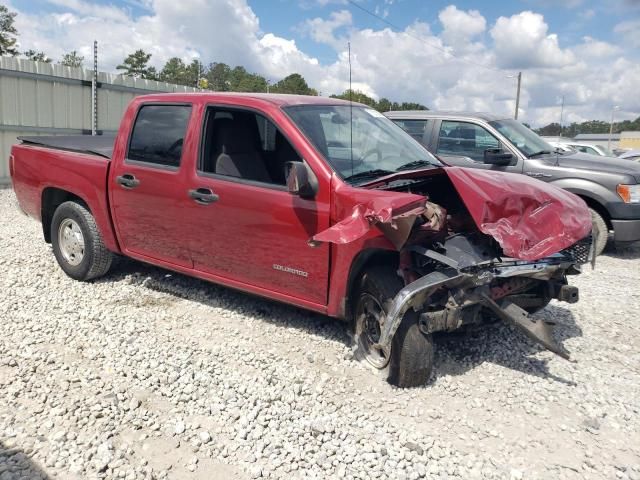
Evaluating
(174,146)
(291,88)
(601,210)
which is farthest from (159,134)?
(291,88)

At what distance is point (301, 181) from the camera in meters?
3.60

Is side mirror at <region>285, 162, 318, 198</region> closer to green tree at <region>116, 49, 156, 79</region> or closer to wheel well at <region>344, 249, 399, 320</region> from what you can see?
wheel well at <region>344, 249, 399, 320</region>

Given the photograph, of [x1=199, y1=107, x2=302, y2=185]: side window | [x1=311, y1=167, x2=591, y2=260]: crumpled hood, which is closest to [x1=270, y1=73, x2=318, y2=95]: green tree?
[x1=199, y1=107, x2=302, y2=185]: side window

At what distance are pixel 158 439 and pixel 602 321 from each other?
3906 millimetres

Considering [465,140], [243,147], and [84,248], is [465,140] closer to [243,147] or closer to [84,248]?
[243,147]

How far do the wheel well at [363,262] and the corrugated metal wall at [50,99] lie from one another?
991cm

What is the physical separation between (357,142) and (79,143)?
3.30 m

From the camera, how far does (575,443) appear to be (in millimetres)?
3084

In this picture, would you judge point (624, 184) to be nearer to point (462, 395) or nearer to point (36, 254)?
point (462, 395)

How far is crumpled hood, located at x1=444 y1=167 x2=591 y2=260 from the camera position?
3291 millimetres

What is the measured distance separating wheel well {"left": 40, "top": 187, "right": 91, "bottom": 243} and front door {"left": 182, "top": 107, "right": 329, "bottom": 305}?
1938 millimetres

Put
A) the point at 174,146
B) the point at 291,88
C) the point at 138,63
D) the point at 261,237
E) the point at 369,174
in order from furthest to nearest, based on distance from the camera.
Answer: the point at 138,63, the point at 291,88, the point at 174,146, the point at 261,237, the point at 369,174

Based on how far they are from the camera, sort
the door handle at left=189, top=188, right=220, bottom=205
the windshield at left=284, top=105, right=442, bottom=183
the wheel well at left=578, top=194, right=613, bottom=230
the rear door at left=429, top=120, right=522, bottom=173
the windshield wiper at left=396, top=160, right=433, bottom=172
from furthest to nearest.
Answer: the rear door at left=429, top=120, right=522, bottom=173 → the wheel well at left=578, top=194, right=613, bottom=230 → the door handle at left=189, top=188, right=220, bottom=205 → the windshield wiper at left=396, top=160, right=433, bottom=172 → the windshield at left=284, top=105, right=442, bottom=183

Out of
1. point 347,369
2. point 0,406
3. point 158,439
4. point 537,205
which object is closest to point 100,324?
point 0,406
